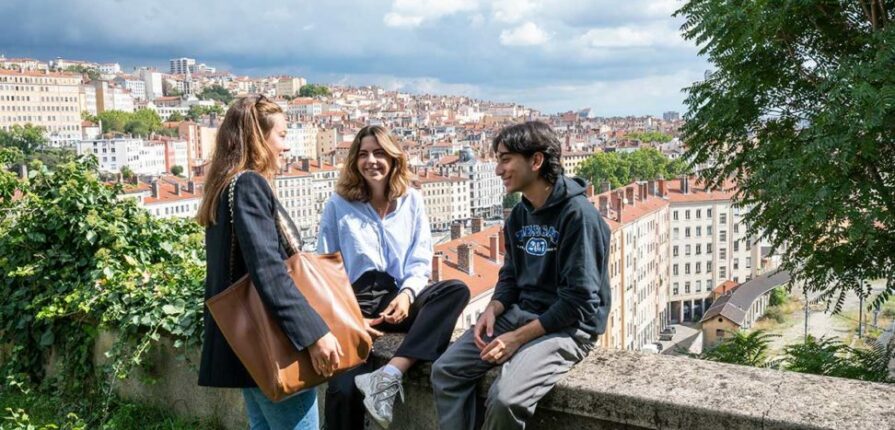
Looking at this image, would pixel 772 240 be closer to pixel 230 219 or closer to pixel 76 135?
pixel 230 219

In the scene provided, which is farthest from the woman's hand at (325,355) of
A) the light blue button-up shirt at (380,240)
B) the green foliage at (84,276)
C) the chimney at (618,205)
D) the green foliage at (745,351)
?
the chimney at (618,205)

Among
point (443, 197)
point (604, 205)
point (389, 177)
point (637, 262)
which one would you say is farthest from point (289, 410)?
point (443, 197)

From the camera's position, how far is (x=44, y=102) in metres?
119

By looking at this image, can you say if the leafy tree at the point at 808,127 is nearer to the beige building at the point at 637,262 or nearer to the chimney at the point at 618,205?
the beige building at the point at 637,262

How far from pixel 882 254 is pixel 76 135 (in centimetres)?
12894

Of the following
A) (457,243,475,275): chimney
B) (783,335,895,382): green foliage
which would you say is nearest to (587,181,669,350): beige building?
(457,243,475,275): chimney

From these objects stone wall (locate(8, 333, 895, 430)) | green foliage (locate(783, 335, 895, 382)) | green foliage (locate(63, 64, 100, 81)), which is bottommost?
green foliage (locate(783, 335, 895, 382))

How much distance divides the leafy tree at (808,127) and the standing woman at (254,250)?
3.39 metres

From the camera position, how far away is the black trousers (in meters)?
2.82

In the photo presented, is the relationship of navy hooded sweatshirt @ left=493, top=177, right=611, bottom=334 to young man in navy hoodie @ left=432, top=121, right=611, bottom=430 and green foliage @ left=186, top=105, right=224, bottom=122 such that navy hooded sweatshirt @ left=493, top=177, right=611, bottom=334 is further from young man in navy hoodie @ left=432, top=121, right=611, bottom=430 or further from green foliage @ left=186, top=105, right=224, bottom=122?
green foliage @ left=186, top=105, right=224, bottom=122

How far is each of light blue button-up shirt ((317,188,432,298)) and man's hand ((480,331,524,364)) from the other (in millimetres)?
603

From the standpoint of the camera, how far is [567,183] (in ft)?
8.95

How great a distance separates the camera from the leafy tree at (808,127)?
4848mm

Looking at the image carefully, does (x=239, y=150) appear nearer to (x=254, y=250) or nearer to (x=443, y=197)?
(x=254, y=250)
